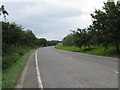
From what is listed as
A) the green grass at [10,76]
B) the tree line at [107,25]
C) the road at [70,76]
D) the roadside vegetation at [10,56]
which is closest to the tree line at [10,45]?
the roadside vegetation at [10,56]

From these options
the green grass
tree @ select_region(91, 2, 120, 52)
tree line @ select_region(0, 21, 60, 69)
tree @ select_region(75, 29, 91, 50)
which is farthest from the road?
tree @ select_region(75, 29, 91, 50)

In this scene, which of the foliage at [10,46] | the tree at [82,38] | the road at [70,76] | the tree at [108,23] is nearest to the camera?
the road at [70,76]

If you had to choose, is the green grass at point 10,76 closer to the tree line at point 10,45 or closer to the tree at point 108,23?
the tree line at point 10,45

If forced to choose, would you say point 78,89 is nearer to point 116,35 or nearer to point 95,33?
point 116,35

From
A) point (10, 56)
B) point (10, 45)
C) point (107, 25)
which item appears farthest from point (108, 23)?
point (10, 45)

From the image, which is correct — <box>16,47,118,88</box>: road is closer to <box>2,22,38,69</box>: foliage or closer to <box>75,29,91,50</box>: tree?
<box>2,22,38,69</box>: foliage

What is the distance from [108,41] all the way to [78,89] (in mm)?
16935

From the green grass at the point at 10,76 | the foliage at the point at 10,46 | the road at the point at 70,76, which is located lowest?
the green grass at the point at 10,76

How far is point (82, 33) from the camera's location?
115 ft

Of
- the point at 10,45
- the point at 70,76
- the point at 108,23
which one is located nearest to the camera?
the point at 70,76

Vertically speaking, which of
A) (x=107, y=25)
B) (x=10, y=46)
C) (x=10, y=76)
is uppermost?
(x=107, y=25)

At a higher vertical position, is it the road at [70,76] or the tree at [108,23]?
the tree at [108,23]

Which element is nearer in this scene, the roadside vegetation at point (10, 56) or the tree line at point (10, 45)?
the roadside vegetation at point (10, 56)

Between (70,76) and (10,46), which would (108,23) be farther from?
(10,46)
